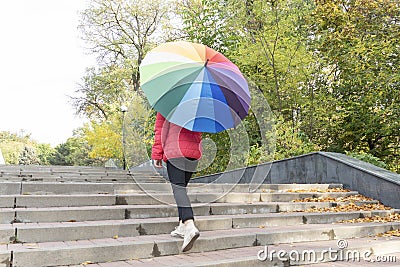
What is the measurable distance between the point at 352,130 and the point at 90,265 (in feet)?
39.9

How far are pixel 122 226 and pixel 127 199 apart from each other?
119 cm

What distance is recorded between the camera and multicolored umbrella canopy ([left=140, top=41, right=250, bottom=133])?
3965 millimetres

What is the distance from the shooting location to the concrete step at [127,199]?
196 inches

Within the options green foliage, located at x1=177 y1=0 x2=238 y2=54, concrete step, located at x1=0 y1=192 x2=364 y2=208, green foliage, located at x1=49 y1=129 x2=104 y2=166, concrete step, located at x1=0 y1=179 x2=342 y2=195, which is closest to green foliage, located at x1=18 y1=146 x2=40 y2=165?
green foliage, located at x1=49 y1=129 x2=104 y2=166

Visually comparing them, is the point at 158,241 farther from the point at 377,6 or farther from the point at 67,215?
the point at 377,6

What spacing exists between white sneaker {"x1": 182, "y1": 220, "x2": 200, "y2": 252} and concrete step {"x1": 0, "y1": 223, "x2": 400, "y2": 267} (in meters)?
0.24

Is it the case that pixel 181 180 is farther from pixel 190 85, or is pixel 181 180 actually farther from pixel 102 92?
pixel 102 92

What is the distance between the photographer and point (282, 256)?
4.38 meters

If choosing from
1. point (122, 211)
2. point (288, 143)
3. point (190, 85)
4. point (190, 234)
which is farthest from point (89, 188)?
point (288, 143)

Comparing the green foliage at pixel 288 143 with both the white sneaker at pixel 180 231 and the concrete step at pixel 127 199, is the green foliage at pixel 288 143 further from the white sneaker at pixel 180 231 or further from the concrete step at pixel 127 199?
the white sneaker at pixel 180 231

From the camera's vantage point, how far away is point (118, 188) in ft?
20.7

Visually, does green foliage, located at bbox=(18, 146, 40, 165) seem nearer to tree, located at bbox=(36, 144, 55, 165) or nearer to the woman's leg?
tree, located at bbox=(36, 144, 55, 165)

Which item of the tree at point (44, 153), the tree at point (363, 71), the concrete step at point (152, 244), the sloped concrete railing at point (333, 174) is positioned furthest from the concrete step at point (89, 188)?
the tree at point (44, 153)

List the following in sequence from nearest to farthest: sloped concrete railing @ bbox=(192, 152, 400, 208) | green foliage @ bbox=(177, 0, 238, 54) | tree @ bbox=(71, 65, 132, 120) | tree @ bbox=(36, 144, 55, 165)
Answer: sloped concrete railing @ bbox=(192, 152, 400, 208), green foliage @ bbox=(177, 0, 238, 54), tree @ bbox=(71, 65, 132, 120), tree @ bbox=(36, 144, 55, 165)
